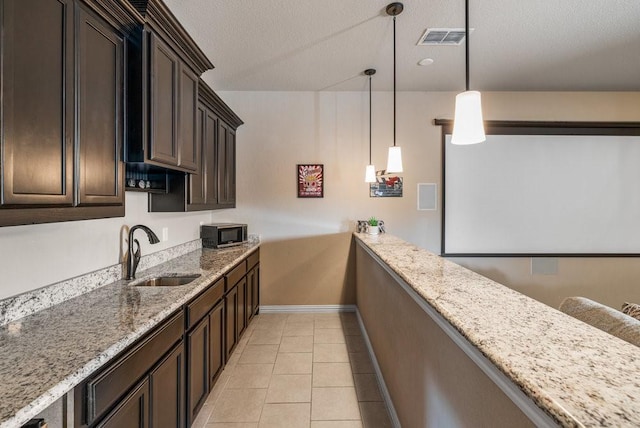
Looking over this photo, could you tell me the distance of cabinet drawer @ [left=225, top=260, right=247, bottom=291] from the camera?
2.50 metres

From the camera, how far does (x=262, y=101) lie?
3.84 metres

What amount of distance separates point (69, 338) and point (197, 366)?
903 mm

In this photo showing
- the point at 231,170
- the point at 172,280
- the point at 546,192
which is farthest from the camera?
the point at 546,192

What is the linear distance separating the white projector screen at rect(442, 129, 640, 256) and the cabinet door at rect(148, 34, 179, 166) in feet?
10.4

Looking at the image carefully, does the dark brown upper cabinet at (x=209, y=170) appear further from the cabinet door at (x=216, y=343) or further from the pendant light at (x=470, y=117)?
the pendant light at (x=470, y=117)

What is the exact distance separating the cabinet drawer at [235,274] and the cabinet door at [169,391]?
0.84 meters

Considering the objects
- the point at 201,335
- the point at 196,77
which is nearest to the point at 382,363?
the point at 201,335

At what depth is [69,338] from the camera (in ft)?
3.75

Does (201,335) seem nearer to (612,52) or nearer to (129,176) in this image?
(129,176)

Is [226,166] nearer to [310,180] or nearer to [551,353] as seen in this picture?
[310,180]

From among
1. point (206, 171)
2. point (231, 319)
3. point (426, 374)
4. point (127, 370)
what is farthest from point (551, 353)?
point (206, 171)

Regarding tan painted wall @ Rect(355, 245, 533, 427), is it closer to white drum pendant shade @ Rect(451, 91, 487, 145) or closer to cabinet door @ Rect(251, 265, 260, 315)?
white drum pendant shade @ Rect(451, 91, 487, 145)

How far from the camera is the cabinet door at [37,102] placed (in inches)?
39.8

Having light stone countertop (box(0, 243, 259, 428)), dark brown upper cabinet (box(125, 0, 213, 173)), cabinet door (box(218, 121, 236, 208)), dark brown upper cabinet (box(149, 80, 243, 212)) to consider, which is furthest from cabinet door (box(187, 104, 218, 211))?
light stone countertop (box(0, 243, 259, 428))
